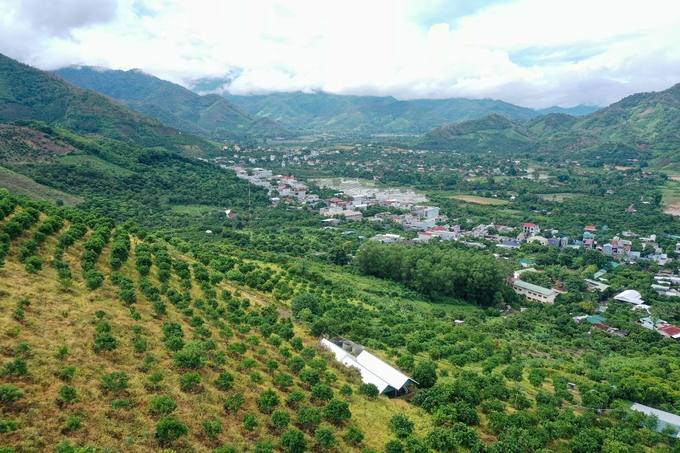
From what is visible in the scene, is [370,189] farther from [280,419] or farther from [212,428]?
[212,428]

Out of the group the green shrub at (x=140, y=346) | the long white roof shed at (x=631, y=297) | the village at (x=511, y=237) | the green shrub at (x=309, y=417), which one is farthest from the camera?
the village at (x=511, y=237)

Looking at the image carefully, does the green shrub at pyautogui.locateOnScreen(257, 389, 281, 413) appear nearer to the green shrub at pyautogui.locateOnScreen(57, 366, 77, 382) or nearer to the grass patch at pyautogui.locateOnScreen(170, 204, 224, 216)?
the green shrub at pyautogui.locateOnScreen(57, 366, 77, 382)

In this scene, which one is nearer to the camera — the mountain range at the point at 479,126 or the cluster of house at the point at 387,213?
the cluster of house at the point at 387,213

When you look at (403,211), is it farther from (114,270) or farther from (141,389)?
(141,389)

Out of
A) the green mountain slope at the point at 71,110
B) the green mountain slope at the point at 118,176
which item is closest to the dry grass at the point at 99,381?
the green mountain slope at the point at 118,176

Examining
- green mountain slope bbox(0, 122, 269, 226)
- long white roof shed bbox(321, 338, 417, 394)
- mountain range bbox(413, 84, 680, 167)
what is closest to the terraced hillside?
long white roof shed bbox(321, 338, 417, 394)

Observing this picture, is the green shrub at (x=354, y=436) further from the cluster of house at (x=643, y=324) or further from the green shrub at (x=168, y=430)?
the cluster of house at (x=643, y=324)

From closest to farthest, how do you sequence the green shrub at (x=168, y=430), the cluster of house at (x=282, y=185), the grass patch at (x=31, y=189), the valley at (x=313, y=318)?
the green shrub at (x=168, y=430), the valley at (x=313, y=318), the grass patch at (x=31, y=189), the cluster of house at (x=282, y=185)
